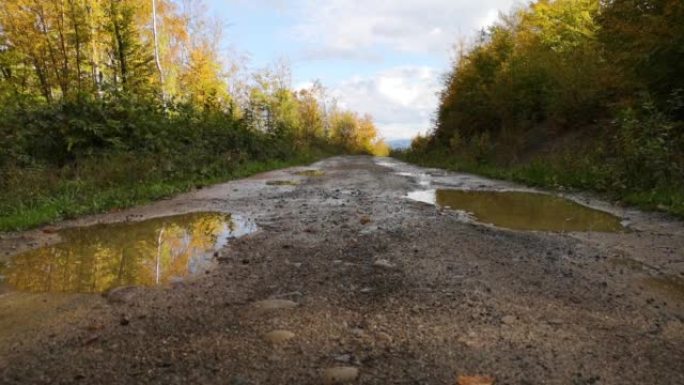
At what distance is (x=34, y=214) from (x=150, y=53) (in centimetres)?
1693

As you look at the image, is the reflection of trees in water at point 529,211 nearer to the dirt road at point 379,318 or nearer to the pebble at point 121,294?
the dirt road at point 379,318

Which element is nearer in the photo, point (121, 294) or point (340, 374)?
point (340, 374)

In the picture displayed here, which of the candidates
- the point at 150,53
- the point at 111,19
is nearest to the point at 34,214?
the point at 111,19

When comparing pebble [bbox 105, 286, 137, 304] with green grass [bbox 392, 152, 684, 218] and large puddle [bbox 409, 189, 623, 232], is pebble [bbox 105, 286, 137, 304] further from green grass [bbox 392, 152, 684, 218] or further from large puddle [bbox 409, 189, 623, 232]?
green grass [bbox 392, 152, 684, 218]

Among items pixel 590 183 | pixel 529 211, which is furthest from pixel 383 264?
pixel 590 183

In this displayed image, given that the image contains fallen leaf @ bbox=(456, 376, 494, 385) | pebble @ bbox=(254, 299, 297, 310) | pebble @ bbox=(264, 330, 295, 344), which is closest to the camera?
fallen leaf @ bbox=(456, 376, 494, 385)

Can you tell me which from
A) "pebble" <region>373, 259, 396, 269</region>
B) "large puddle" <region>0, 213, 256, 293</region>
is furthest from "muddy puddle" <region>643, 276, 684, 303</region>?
"large puddle" <region>0, 213, 256, 293</region>

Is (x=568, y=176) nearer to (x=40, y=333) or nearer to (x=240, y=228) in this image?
(x=240, y=228)

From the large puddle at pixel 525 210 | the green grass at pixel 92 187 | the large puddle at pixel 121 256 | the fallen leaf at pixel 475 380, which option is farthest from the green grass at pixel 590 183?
the green grass at pixel 92 187

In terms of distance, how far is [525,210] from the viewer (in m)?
7.21

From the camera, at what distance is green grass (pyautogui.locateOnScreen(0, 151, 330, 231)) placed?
6.53m

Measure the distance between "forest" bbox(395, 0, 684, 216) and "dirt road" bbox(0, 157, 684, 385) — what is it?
3.74m

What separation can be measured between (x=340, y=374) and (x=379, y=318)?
2.22ft

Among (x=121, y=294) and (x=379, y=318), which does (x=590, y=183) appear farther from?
(x=121, y=294)
